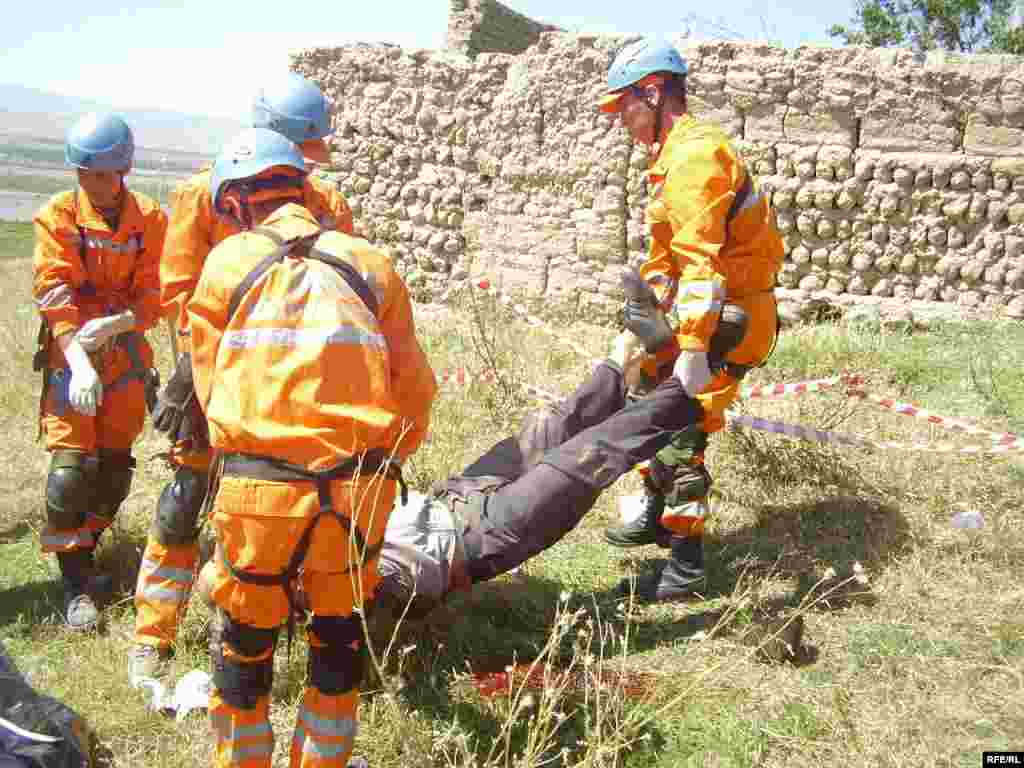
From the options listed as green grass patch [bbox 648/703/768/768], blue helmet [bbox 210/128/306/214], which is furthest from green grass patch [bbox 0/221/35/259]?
green grass patch [bbox 648/703/768/768]

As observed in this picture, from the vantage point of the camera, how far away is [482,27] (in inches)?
345

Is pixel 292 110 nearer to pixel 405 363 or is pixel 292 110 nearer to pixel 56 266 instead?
pixel 56 266

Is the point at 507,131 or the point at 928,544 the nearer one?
the point at 928,544

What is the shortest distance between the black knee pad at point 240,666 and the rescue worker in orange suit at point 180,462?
0.84 metres

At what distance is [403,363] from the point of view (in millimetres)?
2475

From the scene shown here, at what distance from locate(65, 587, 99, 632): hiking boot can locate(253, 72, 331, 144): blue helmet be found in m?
2.03

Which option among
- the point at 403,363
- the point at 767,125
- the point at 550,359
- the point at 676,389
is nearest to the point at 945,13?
the point at 767,125

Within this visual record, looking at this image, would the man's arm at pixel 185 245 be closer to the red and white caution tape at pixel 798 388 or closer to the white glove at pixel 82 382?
the white glove at pixel 82 382

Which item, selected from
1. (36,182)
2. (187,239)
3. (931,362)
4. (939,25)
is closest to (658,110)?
(187,239)

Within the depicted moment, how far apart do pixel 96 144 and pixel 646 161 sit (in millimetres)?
4369

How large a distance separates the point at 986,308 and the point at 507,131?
3990mm

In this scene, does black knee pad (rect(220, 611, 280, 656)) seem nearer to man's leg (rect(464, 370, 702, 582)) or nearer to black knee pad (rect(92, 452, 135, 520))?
man's leg (rect(464, 370, 702, 582))

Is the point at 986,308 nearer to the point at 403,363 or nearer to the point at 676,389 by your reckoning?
the point at 676,389

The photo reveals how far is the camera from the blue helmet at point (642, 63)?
3449mm
